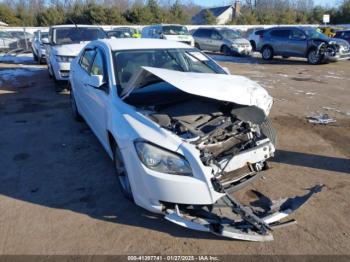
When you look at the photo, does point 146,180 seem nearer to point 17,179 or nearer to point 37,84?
point 17,179

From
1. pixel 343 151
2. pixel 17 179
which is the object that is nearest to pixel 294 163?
pixel 343 151

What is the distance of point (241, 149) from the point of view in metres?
3.29

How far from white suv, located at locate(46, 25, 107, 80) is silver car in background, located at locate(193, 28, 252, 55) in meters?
10.5

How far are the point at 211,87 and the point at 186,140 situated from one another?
677 mm

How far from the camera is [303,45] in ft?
53.3

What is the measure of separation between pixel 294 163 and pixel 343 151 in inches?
37.9

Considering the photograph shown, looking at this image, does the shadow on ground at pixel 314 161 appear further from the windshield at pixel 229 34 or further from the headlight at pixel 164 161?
the windshield at pixel 229 34

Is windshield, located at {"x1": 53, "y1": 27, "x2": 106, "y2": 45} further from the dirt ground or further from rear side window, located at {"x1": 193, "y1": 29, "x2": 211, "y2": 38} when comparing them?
rear side window, located at {"x1": 193, "y1": 29, "x2": 211, "y2": 38}

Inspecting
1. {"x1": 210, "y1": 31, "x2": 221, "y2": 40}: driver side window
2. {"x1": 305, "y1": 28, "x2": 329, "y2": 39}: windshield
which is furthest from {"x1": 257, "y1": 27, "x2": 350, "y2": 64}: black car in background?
{"x1": 210, "y1": 31, "x2": 221, "y2": 40}: driver side window

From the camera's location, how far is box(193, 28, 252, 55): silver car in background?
19750 millimetres

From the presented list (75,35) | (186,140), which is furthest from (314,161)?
(75,35)

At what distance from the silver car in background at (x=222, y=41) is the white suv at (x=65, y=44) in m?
10.5

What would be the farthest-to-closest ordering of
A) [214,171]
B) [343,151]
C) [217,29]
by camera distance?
[217,29] < [343,151] < [214,171]

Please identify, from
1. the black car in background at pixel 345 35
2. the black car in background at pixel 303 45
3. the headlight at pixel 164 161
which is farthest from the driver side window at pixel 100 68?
the black car in background at pixel 345 35
